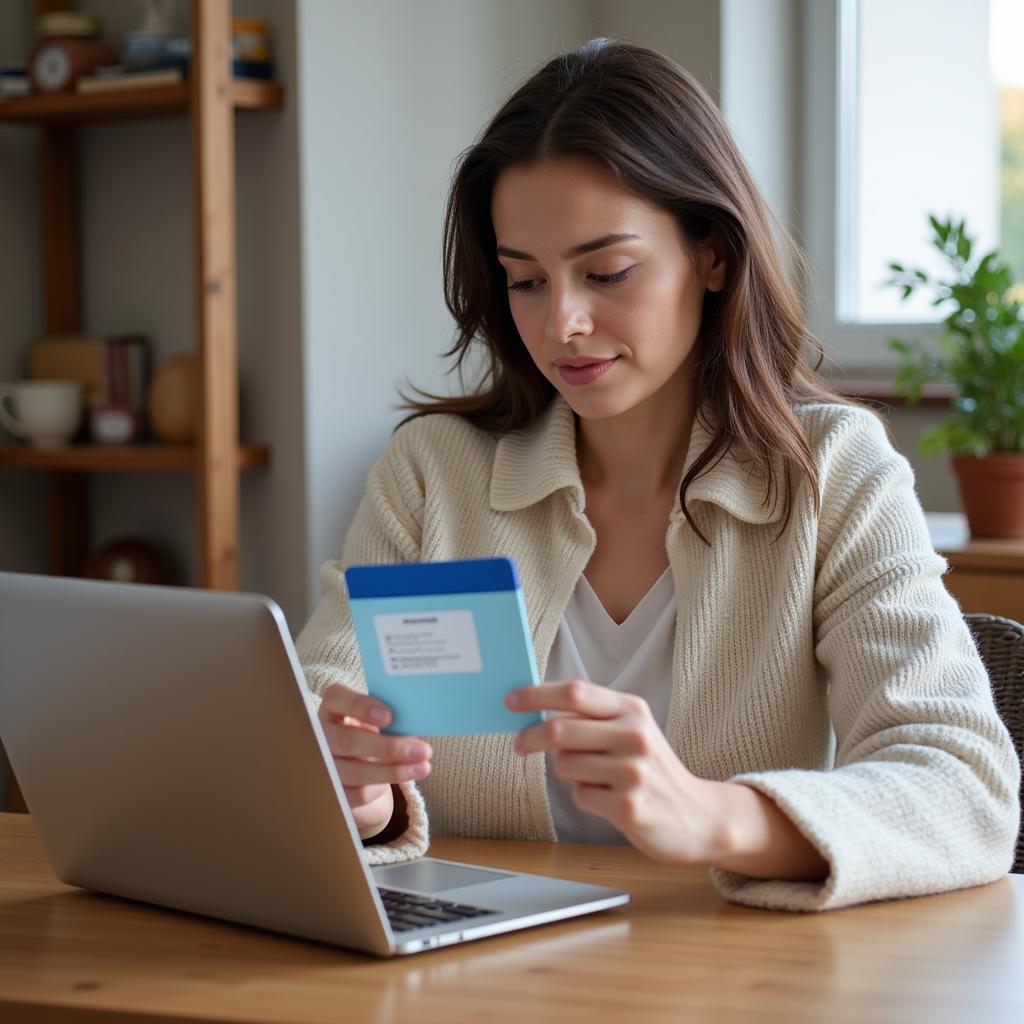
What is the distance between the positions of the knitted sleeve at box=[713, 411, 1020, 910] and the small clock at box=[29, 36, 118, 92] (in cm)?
210

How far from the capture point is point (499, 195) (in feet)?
5.48

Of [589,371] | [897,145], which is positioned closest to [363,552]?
[589,371]

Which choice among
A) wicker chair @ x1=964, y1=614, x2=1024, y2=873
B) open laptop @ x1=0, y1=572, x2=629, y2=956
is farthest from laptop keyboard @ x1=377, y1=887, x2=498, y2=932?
wicker chair @ x1=964, y1=614, x2=1024, y2=873

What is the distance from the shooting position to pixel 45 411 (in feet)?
10.7

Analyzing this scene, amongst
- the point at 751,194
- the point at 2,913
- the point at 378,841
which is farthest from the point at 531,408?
the point at 2,913

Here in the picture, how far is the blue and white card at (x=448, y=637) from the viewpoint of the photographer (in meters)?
1.06

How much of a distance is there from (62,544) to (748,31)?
1.81 m

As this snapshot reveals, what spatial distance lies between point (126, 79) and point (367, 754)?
2.19 metres

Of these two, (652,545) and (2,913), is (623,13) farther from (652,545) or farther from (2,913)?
(2,913)

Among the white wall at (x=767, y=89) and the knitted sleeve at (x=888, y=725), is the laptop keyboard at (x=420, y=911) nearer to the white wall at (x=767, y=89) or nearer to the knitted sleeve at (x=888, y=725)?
the knitted sleeve at (x=888, y=725)

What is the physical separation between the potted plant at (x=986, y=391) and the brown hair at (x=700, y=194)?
0.88m

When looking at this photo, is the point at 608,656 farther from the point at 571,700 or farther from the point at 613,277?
the point at 571,700

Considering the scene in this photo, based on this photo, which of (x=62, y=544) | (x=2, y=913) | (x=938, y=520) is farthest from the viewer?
(x=62, y=544)

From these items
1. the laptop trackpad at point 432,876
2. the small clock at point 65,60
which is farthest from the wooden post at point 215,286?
the laptop trackpad at point 432,876
